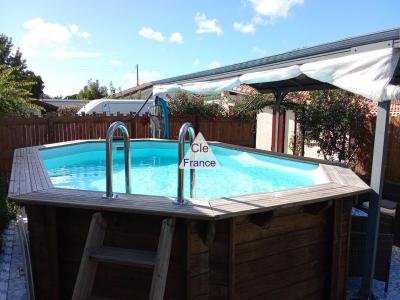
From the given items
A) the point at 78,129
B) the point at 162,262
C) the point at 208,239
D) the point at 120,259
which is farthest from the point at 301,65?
the point at 78,129

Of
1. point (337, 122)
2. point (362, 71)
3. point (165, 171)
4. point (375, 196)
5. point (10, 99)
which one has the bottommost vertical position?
point (165, 171)

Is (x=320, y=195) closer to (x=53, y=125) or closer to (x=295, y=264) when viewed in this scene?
(x=295, y=264)

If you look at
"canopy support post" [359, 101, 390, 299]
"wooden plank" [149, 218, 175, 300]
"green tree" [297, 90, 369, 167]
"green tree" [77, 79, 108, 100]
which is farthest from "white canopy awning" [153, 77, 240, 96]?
"green tree" [77, 79, 108, 100]

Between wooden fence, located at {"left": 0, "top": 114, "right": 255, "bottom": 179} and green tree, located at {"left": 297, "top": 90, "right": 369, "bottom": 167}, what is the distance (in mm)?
2812

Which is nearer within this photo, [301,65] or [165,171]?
[301,65]

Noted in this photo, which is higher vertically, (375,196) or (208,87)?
(208,87)

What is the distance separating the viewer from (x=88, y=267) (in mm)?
2410

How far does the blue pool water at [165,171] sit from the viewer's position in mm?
5965

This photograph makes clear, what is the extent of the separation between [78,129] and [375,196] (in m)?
8.30

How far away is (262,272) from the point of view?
3.11m

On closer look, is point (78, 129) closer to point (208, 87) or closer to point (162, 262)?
point (208, 87)

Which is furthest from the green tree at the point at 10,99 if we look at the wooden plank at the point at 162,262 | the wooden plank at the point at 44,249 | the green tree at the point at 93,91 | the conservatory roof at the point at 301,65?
the green tree at the point at 93,91

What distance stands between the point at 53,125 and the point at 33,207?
6945 millimetres

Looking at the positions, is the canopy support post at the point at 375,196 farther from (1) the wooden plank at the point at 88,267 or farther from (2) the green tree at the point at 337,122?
(2) the green tree at the point at 337,122
